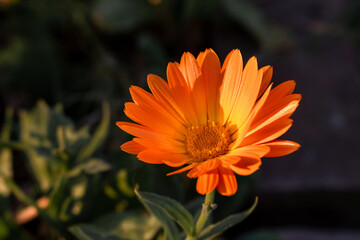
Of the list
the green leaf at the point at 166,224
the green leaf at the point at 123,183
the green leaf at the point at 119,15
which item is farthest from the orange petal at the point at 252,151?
the green leaf at the point at 119,15

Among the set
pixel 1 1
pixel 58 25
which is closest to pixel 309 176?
pixel 58 25

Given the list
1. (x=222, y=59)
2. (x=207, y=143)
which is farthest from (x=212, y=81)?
(x=222, y=59)

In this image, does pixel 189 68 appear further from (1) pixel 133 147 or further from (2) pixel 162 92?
(1) pixel 133 147

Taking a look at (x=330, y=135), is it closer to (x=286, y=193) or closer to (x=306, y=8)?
(x=286, y=193)

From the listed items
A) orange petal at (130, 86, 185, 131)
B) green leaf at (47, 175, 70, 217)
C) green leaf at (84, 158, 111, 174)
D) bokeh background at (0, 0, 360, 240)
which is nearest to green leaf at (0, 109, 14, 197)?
bokeh background at (0, 0, 360, 240)

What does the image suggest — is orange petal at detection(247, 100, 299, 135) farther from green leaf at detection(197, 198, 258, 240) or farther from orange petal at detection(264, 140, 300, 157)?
green leaf at detection(197, 198, 258, 240)

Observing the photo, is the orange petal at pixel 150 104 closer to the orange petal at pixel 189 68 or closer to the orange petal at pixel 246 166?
the orange petal at pixel 189 68
